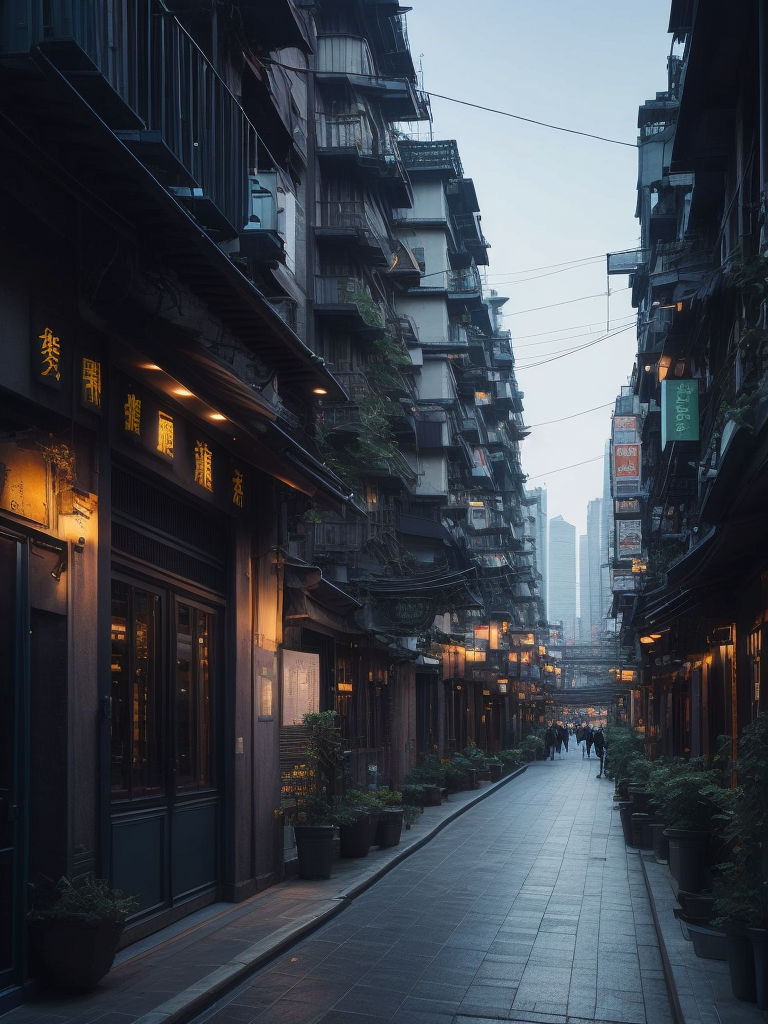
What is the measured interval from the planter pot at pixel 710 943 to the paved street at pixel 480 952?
493 mm

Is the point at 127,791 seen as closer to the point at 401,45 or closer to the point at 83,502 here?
the point at 83,502

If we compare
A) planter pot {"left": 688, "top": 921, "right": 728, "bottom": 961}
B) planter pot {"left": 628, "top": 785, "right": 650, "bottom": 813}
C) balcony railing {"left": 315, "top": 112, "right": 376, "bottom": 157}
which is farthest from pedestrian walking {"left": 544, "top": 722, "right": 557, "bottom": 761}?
planter pot {"left": 688, "top": 921, "right": 728, "bottom": 961}

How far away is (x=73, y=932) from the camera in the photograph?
30.8ft

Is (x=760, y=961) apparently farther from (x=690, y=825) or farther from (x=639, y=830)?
(x=639, y=830)

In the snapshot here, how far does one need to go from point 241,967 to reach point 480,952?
8.32ft

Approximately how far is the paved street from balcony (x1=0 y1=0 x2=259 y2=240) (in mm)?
6703

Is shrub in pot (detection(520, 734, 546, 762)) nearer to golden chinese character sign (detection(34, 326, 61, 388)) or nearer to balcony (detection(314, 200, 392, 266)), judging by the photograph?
balcony (detection(314, 200, 392, 266))

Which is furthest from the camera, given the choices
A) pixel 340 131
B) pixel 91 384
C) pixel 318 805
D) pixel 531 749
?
pixel 531 749

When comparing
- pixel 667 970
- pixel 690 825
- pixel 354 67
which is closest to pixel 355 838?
pixel 690 825

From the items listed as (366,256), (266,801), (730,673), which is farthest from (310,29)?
(266,801)

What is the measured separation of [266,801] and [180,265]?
24.3 ft

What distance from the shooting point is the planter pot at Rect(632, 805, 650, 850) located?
69.6 feet

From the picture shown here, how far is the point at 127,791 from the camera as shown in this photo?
12070mm

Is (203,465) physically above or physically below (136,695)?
above
